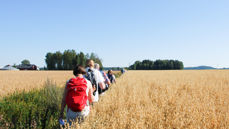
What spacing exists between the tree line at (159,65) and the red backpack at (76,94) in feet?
433

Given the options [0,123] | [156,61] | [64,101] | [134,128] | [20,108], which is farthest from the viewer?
[156,61]

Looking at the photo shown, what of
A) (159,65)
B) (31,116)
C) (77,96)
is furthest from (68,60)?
(77,96)

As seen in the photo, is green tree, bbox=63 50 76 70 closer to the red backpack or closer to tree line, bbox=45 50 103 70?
tree line, bbox=45 50 103 70

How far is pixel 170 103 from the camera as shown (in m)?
5.19

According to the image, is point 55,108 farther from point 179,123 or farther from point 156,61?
point 156,61

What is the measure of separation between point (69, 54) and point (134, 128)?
322 feet

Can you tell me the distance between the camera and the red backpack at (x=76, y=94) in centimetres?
293

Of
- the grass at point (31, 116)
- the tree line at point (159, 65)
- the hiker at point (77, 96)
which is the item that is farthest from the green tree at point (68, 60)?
the hiker at point (77, 96)

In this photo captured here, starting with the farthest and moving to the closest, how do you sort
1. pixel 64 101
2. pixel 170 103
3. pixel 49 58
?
pixel 49 58 < pixel 170 103 < pixel 64 101

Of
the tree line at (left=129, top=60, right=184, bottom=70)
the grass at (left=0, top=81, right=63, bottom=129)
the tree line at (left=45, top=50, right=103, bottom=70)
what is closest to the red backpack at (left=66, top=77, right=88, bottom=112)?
the grass at (left=0, top=81, right=63, bottom=129)

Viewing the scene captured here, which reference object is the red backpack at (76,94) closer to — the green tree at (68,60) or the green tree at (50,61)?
the green tree at (68,60)

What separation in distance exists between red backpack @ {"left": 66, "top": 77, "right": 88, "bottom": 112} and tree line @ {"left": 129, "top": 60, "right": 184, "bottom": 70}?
433 feet

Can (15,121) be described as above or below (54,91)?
below

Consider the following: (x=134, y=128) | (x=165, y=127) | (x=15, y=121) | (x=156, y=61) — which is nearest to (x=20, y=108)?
(x=15, y=121)
